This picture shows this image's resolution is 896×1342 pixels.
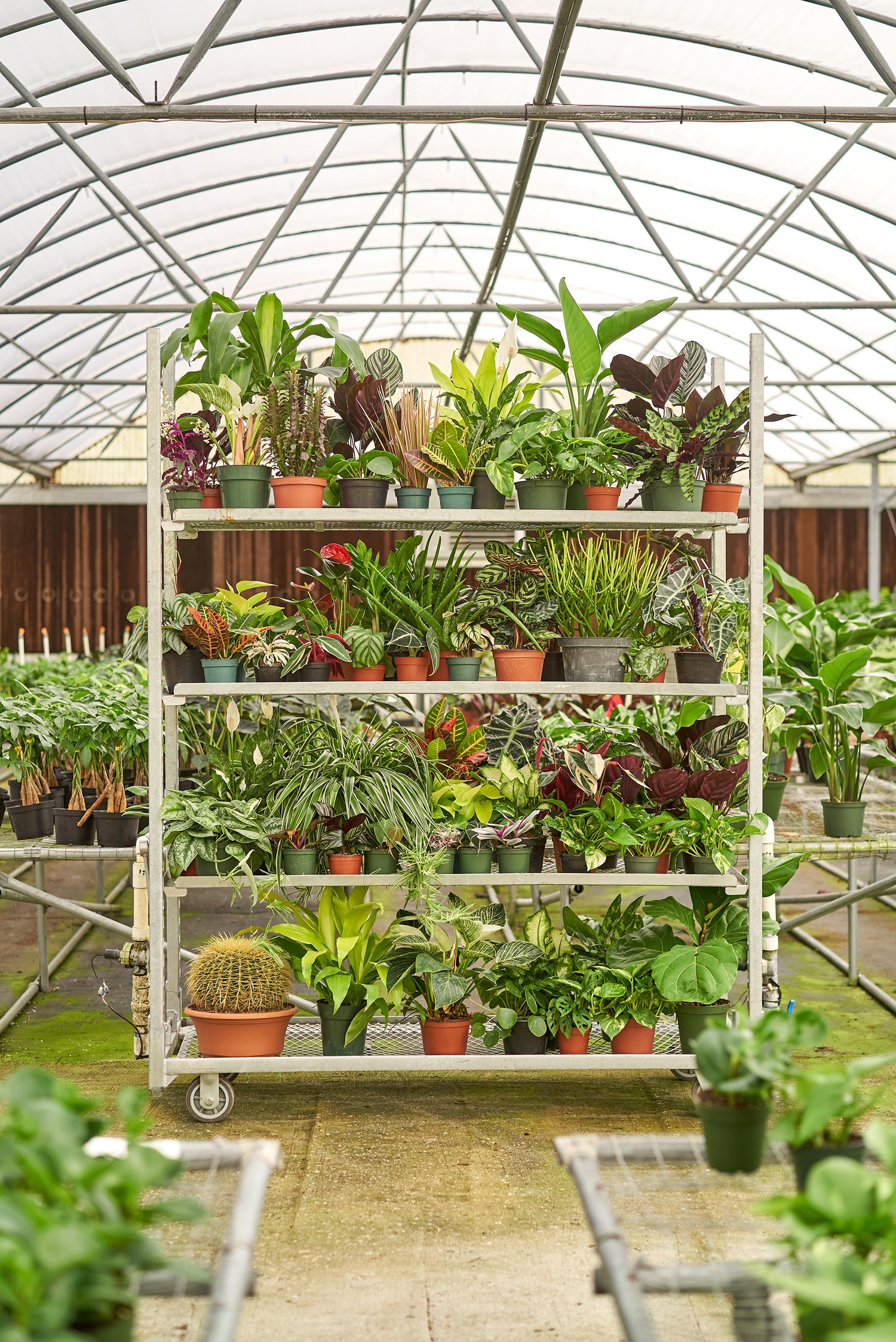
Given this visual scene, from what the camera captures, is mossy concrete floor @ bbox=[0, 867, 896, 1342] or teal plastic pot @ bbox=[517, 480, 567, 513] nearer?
mossy concrete floor @ bbox=[0, 867, 896, 1342]

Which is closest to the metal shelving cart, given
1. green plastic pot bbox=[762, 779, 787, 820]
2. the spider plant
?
the spider plant

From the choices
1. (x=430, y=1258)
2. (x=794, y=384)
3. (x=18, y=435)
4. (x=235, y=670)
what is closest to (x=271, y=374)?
(x=235, y=670)

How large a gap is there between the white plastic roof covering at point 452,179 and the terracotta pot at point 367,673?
2888 mm

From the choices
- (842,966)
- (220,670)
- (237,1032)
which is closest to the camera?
(237,1032)

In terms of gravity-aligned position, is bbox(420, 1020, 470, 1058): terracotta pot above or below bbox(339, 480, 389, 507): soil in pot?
below

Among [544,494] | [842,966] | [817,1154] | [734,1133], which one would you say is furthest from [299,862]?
[842,966]

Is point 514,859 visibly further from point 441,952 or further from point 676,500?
point 676,500

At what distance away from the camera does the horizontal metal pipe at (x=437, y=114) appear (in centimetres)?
474

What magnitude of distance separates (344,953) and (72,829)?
1.40m

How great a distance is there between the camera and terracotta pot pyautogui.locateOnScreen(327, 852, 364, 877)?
12.0 ft

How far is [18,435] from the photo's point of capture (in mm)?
13141

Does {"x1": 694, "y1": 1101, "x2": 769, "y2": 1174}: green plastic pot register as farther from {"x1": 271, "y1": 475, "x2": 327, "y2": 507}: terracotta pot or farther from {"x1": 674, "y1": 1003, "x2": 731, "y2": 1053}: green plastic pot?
{"x1": 271, "y1": 475, "x2": 327, "y2": 507}: terracotta pot

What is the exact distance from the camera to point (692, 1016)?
3650 mm

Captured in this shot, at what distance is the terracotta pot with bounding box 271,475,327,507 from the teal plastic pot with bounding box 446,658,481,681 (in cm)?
64
